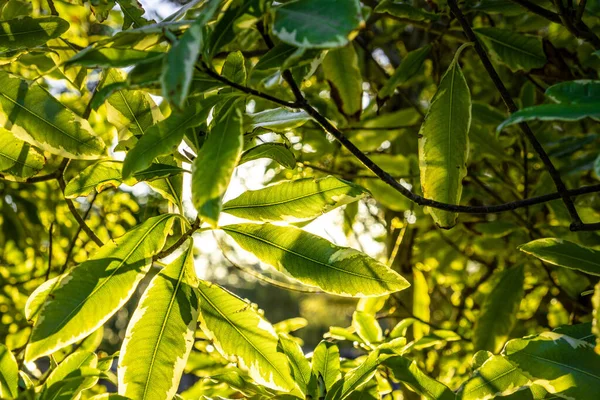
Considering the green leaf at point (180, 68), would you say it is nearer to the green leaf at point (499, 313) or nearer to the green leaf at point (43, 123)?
the green leaf at point (43, 123)

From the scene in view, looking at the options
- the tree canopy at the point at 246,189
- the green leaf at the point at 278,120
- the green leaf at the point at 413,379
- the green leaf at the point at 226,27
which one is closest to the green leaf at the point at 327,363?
the tree canopy at the point at 246,189

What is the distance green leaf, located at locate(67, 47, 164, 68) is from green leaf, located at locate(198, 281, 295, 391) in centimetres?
35

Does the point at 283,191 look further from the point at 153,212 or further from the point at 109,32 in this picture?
the point at 153,212

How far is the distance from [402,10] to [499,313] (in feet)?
2.18

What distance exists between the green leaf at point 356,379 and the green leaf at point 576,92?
40 cm

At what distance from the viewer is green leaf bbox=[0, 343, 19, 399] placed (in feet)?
2.43

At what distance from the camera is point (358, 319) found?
1052 mm

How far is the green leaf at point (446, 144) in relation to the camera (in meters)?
0.79

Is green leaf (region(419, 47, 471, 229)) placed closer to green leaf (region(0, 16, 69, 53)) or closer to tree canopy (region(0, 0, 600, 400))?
tree canopy (region(0, 0, 600, 400))

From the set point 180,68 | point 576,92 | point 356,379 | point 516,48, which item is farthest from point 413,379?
point 516,48

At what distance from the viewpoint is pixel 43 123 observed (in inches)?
30.1

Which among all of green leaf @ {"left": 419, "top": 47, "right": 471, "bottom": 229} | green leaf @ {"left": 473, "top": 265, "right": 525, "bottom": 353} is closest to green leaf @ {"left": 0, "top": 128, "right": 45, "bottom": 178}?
green leaf @ {"left": 419, "top": 47, "right": 471, "bottom": 229}

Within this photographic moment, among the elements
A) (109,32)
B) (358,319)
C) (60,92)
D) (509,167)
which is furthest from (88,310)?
(509,167)

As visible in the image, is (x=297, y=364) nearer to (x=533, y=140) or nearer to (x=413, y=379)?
(x=413, y=379)
